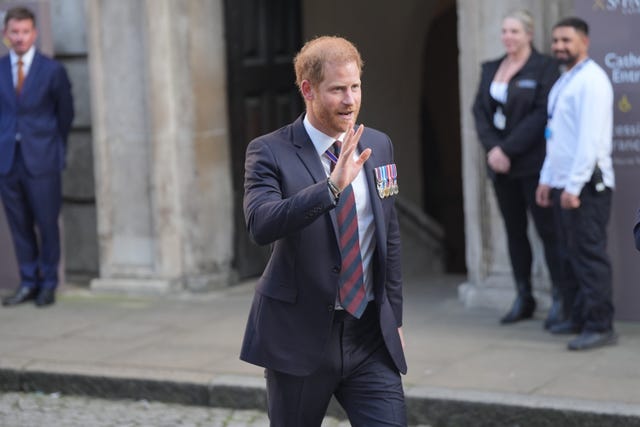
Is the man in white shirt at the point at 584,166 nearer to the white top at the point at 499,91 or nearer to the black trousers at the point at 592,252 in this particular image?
the black trousers at the point at 592,252

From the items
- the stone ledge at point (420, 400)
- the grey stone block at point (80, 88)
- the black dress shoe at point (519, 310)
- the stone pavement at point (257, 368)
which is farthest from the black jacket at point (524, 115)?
the grey stone block at point (80, 88)

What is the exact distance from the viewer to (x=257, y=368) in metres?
7.19

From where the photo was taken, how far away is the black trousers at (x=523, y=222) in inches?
311

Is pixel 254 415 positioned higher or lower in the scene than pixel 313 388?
lower

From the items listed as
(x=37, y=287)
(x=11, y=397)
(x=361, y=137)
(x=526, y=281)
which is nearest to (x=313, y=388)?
(x=361, y=137)

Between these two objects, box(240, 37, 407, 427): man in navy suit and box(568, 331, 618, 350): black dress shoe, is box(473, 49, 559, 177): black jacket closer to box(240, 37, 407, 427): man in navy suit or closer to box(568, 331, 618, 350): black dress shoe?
box(568, 331, 618, 350): black dress shoe

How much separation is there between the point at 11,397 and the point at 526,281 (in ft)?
10.2

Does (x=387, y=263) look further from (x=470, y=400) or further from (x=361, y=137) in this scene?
(x=470, y=400)

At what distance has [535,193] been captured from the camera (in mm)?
7883

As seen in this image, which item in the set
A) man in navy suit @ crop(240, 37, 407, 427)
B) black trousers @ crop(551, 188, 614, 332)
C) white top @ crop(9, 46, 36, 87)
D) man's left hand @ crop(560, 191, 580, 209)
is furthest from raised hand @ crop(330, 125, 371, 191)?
white top @ crop(9, 46, 36, 87)

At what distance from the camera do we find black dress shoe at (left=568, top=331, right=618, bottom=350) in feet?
23.8

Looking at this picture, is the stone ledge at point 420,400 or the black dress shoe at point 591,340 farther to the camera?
the black dress shoe at point 591,340

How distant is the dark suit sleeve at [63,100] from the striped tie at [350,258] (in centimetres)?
551

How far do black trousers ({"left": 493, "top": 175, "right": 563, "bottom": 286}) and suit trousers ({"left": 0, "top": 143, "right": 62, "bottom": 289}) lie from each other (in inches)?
129
